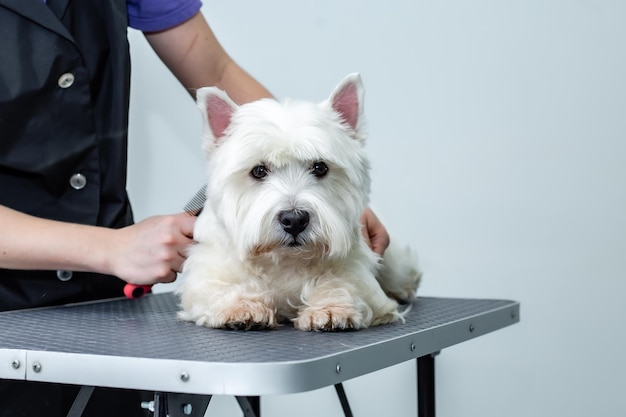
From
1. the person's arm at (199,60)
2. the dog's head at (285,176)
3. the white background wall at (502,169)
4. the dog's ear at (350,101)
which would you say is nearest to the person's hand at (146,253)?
the dog's head at (285,176)

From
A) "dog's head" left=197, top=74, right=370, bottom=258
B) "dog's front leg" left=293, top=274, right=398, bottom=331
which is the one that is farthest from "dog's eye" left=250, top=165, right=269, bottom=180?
"dog's front leg" left=293, top=274, right=398, bottom=331

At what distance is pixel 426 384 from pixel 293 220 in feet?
2.26

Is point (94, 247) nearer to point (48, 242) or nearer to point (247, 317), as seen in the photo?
point (48, 242)

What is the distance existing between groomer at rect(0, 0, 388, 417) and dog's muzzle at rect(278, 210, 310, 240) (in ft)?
0.77

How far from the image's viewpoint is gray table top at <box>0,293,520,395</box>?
1.19m

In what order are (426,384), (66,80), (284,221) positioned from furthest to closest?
1. (426,384)
2. (66,80)
3. (284,221)

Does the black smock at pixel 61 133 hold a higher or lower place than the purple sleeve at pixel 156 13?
lower

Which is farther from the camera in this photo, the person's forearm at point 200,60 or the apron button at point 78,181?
the person's forearm at point 200,60

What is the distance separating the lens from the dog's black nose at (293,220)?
156 cm

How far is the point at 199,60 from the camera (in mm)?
2168

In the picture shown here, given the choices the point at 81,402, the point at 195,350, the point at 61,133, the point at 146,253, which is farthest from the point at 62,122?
the point at 195,350

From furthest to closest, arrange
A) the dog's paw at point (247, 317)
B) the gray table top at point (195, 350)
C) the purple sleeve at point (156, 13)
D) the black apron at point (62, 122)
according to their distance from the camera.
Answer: the purple sleeve at point (156, 13) → the black apron at point (62, 122) → the dog's paw at point (247, 317) → the gray table top at point (195, 350)

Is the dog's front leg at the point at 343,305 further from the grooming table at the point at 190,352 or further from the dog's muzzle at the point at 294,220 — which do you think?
the dog's muzzle at the point at 294,220

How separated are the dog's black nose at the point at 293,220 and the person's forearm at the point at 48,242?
13.6 inches
